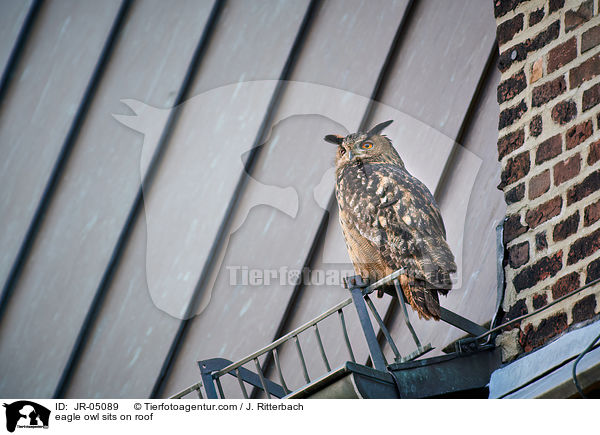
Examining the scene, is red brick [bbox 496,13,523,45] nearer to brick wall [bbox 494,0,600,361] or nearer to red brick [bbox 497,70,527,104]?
brick wall [bbox 494,0,600,361]

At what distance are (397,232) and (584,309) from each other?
532 mm

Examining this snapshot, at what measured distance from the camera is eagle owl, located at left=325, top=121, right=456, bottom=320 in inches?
85.0

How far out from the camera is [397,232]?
7.43ft

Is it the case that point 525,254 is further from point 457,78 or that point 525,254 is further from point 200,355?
point 200,355

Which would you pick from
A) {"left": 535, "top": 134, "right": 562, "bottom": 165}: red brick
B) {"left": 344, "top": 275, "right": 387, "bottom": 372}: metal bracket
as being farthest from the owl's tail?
{"left": 535, "top": 134, "right": 562, "bottom": 165}: red brick

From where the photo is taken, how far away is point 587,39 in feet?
6.97

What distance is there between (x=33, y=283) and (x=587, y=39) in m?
1.89

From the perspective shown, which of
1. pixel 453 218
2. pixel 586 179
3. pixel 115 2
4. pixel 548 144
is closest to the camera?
pixel 586 179

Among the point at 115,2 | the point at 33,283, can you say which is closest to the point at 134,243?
the point at 33,283

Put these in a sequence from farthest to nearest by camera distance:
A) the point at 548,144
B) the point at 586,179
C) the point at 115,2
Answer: the point at 115,2
the point at 548,144
the point at 586,179

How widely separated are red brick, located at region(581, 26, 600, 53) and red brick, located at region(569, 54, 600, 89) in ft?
0.11

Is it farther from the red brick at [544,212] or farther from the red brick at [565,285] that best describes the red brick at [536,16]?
the red brick at [565,285]

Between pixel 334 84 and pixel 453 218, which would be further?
pixel 334 84

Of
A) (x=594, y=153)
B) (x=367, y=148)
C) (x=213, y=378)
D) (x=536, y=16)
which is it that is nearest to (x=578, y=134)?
(x=594, y=153)
